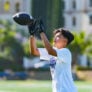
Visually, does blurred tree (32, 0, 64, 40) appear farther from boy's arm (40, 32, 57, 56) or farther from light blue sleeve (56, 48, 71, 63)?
boy's arm (40, 32, 57, 56)

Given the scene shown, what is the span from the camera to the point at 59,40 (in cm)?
732

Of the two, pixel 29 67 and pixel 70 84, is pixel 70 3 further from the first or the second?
pixel 70 84

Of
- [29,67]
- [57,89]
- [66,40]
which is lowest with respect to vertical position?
[29,67]

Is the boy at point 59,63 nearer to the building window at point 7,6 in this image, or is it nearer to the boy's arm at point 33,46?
the boy's arm at point 33,46

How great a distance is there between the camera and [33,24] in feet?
23.2

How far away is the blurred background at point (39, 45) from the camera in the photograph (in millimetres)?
37744

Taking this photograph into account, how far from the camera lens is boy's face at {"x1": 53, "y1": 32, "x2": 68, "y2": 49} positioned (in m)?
7.29

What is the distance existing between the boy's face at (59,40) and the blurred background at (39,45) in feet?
51.7

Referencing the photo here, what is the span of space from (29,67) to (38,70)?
4845mm

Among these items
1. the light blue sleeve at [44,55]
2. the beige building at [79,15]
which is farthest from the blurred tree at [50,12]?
the light blue sleeve at [44,55]

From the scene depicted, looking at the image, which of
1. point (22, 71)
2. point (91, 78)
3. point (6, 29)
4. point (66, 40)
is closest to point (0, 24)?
point (6, 29)

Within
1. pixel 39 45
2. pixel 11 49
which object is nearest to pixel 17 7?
pixel 11 49

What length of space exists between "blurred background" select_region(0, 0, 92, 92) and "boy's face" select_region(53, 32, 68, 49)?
15747 millimetres

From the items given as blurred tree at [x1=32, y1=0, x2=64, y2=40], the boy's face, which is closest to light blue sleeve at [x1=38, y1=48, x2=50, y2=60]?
the boy's face
